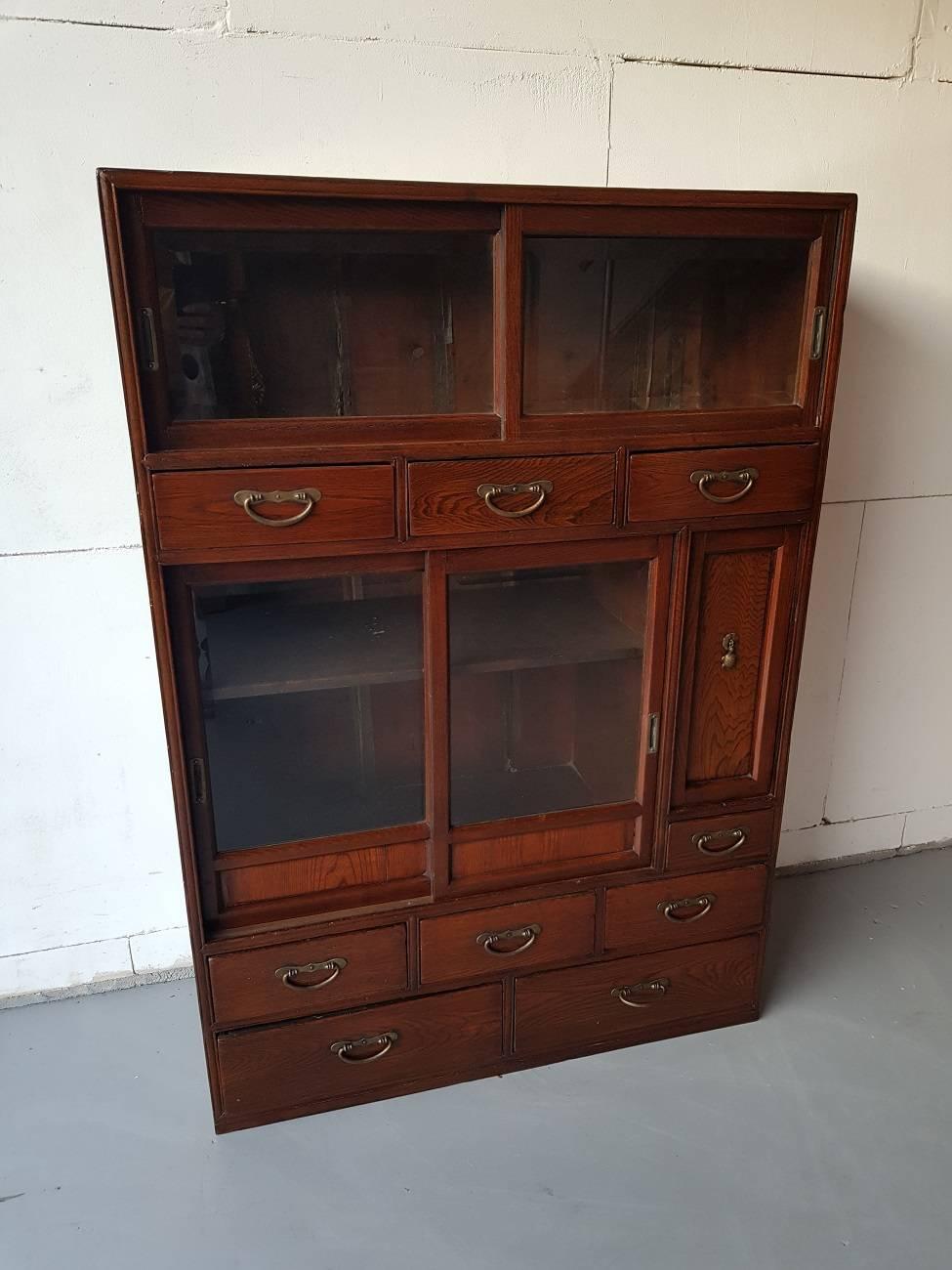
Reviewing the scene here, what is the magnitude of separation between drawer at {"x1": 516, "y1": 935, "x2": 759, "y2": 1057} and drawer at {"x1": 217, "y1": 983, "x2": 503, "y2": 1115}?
0.09 meters

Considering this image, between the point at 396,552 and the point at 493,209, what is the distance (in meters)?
0.56

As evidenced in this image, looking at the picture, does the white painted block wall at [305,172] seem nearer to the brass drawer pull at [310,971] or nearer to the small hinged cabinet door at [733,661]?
the brass drawer pull at [310,971]

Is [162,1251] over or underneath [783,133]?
underneath

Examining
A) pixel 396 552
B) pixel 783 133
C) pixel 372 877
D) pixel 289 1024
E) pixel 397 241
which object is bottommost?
pixel 289 1024

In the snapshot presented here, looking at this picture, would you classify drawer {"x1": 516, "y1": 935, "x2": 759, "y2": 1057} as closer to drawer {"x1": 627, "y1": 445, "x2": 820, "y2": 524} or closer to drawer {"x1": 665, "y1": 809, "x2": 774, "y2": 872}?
drawer {"x1": 665, "y1": 809, "x2": 774, "y2": 872}

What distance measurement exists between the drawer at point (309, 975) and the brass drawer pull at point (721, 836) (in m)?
0.62

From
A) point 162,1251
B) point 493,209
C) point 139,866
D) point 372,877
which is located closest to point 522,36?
point 493,209

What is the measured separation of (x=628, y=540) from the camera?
5.27 ft

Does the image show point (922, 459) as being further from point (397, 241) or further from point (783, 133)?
point (397, 241)

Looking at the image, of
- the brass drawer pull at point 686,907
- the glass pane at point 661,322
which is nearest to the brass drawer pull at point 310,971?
the brass drawer pull at point 686,907

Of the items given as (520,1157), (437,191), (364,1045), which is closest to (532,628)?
(437,191)

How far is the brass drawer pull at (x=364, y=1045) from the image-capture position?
1752 millimetres

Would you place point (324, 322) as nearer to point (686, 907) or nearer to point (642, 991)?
point (686, 907)

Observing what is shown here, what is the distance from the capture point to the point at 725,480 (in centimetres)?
159
